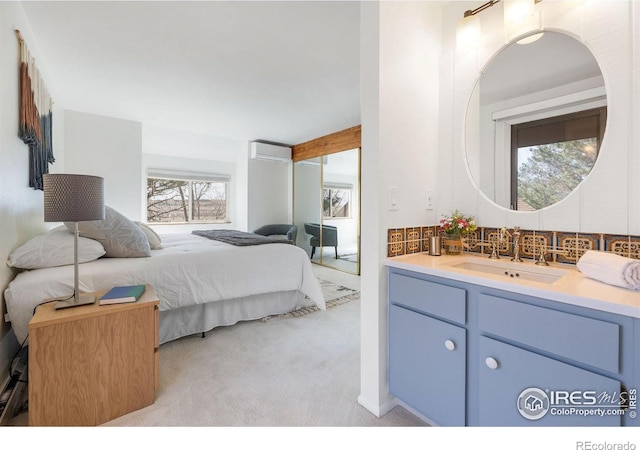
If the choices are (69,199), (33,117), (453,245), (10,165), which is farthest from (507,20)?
(33,117)

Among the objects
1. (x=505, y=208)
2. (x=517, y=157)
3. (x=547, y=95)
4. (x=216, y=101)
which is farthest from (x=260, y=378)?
(x=216, y=101)

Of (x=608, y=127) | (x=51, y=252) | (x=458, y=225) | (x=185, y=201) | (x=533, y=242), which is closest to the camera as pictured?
(x=608, y=127)

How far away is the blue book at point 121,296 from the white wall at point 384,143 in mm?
1303

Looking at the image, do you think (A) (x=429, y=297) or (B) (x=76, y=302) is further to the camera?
(B) (x=76, y=302)

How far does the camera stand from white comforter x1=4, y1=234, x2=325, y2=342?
1645 millimetres

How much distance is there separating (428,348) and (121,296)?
165cm

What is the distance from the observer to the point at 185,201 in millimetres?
5586

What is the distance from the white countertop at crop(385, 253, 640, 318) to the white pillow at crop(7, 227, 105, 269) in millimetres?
2094

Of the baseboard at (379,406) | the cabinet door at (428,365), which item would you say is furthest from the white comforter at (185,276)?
the cabinet door at (428,365)

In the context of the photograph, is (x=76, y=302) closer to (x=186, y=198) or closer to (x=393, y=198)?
(x=393, y=198)

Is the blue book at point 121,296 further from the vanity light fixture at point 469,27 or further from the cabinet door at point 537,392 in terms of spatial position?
the vanity light fixture at point 469,27

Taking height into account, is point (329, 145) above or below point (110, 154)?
above

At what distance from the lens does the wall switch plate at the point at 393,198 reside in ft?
4.98

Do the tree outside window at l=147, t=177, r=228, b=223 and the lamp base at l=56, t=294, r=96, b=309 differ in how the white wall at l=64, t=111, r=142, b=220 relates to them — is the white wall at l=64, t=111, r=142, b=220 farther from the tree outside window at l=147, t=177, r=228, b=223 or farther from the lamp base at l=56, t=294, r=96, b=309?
the lamp base at l=56, t=294, r=96, b=309
